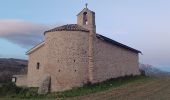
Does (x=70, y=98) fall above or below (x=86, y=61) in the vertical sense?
below

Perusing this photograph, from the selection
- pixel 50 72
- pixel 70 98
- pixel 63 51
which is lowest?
pixel 70 98

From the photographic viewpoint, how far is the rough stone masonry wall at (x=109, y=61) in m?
28.2

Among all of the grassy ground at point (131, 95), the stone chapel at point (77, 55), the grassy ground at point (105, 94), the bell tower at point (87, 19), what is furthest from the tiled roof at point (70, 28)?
the grassy ground at point (131, 95)

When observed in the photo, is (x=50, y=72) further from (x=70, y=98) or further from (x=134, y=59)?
(x=134, y=59)

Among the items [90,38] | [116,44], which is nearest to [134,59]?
[116,44]

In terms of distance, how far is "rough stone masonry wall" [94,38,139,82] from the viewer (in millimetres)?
28156

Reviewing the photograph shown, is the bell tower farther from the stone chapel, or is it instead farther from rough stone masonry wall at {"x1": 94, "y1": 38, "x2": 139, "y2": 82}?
rough stone masonry wall at {"x1": 94, "y1": 38, "x2": 139, "y2": 82}

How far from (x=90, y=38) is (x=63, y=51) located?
2.52 meters

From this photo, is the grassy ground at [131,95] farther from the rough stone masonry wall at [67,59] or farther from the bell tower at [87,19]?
the bell tower at [87,19]

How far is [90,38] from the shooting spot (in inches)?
1082

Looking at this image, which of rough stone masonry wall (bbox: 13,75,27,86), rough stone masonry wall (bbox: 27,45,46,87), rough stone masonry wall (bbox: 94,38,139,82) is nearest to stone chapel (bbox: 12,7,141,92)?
rough stone masonry wall (bbox: 94,38,139,82)

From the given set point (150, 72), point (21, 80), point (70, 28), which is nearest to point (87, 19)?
point (70, 28)

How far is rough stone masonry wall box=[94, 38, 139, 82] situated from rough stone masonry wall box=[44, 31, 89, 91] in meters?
1.29

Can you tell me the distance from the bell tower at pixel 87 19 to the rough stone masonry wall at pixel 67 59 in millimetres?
926
